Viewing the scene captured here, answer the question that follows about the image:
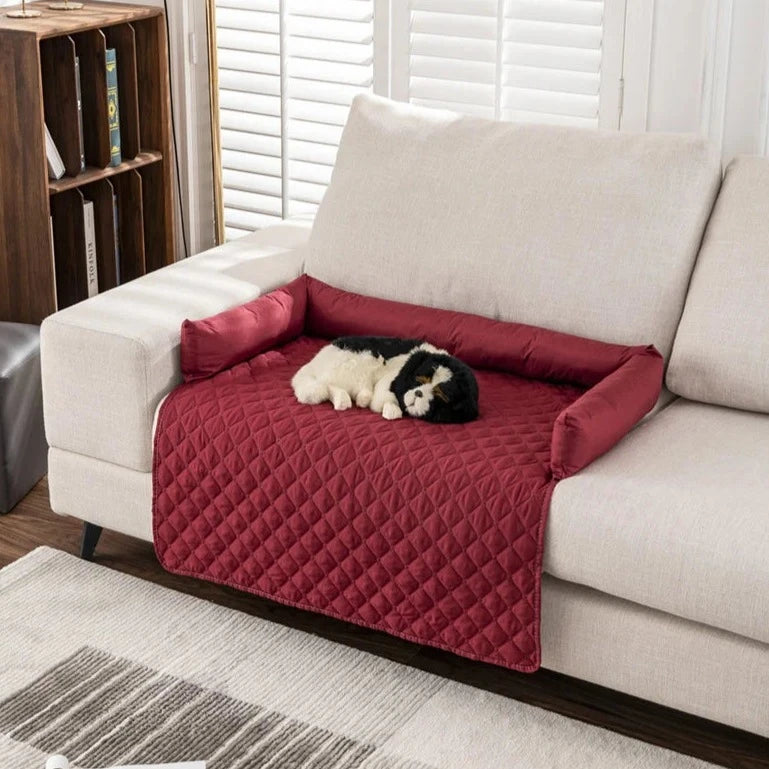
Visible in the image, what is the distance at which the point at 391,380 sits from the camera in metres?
2.41

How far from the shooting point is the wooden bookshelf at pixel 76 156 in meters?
3.12

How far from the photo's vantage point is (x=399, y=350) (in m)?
2.51

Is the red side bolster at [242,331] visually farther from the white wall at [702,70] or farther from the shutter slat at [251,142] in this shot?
the white wall at [702,70]

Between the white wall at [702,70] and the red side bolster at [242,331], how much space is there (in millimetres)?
877

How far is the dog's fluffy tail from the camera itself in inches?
95.0

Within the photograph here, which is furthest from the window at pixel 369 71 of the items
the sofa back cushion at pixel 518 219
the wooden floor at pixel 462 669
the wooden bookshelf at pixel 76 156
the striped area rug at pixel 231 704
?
the striped area rug at pixel 231 704

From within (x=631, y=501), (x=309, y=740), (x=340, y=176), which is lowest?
(x=309, y=740)

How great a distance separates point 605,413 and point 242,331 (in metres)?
0.76

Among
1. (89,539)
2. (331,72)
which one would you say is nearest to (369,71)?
(331,72)

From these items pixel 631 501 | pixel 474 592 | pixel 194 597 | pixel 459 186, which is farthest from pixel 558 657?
pixel 459 186

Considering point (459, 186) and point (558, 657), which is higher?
point (459, 186)

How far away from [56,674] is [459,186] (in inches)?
48.8

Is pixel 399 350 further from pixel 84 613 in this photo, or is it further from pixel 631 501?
pixel 84 613

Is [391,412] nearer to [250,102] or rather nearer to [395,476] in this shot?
[395,476]
